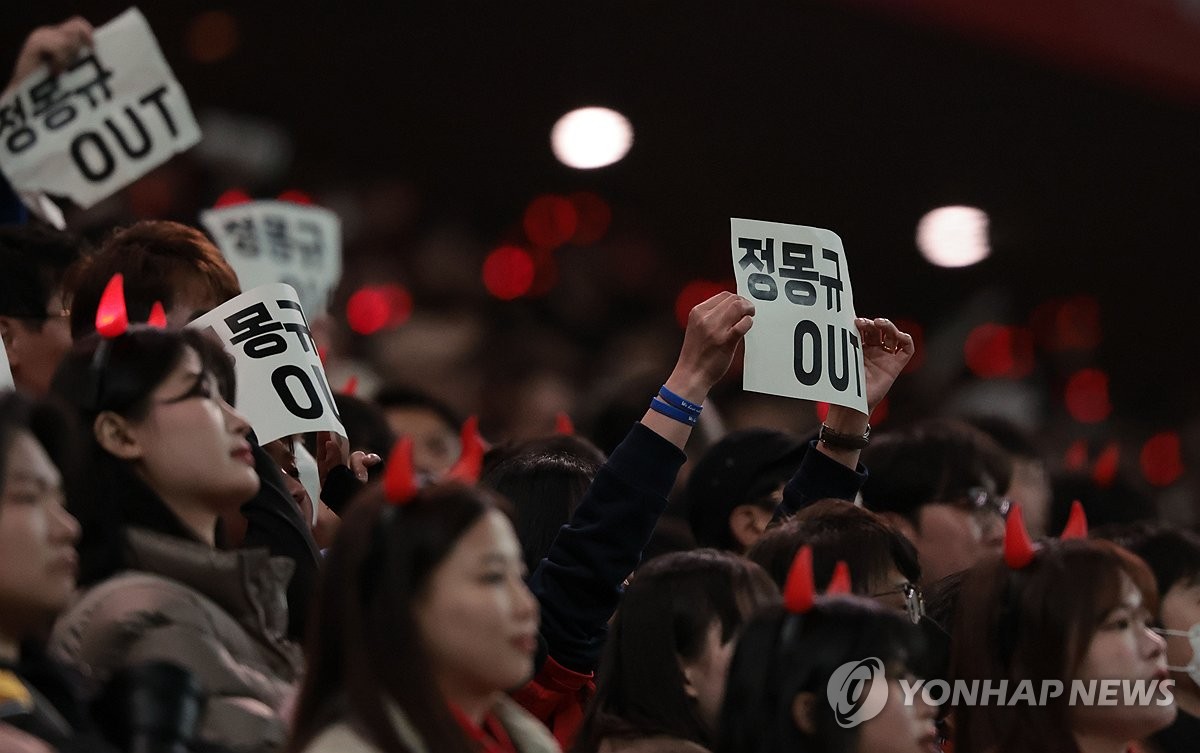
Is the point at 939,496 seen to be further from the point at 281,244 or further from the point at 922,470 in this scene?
the point at 281,244

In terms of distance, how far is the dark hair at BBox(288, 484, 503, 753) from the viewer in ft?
7.24

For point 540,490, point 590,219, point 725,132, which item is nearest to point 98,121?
point 540,490

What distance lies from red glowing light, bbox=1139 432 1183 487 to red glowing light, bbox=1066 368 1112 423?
0.35m

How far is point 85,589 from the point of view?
255cm

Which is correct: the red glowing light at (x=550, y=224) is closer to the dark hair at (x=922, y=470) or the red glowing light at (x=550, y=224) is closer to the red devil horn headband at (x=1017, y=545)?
the dark hair at (x=922, y=470)

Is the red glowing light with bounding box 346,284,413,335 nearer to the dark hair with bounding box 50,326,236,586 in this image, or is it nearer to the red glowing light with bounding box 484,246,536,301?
the red glowing light with bounding box 484,246,536,301

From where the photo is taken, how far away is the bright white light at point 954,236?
9297mm

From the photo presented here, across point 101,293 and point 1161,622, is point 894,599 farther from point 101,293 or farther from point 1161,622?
point 101,293

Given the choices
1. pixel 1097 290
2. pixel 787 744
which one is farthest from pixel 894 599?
pixel 1097 290

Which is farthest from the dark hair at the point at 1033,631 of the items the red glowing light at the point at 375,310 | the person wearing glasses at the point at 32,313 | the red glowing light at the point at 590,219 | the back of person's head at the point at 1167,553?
the red glowing light at the point at 590,219

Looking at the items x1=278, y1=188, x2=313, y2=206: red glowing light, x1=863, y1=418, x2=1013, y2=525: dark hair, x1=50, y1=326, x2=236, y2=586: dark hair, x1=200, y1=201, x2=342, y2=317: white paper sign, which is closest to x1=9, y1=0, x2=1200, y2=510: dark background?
x1=278, y1=188, x2=313, y2=206: red glowing light

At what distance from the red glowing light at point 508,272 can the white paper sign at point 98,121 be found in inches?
196

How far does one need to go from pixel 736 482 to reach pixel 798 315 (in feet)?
2.23

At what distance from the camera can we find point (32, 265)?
12.1 feet
